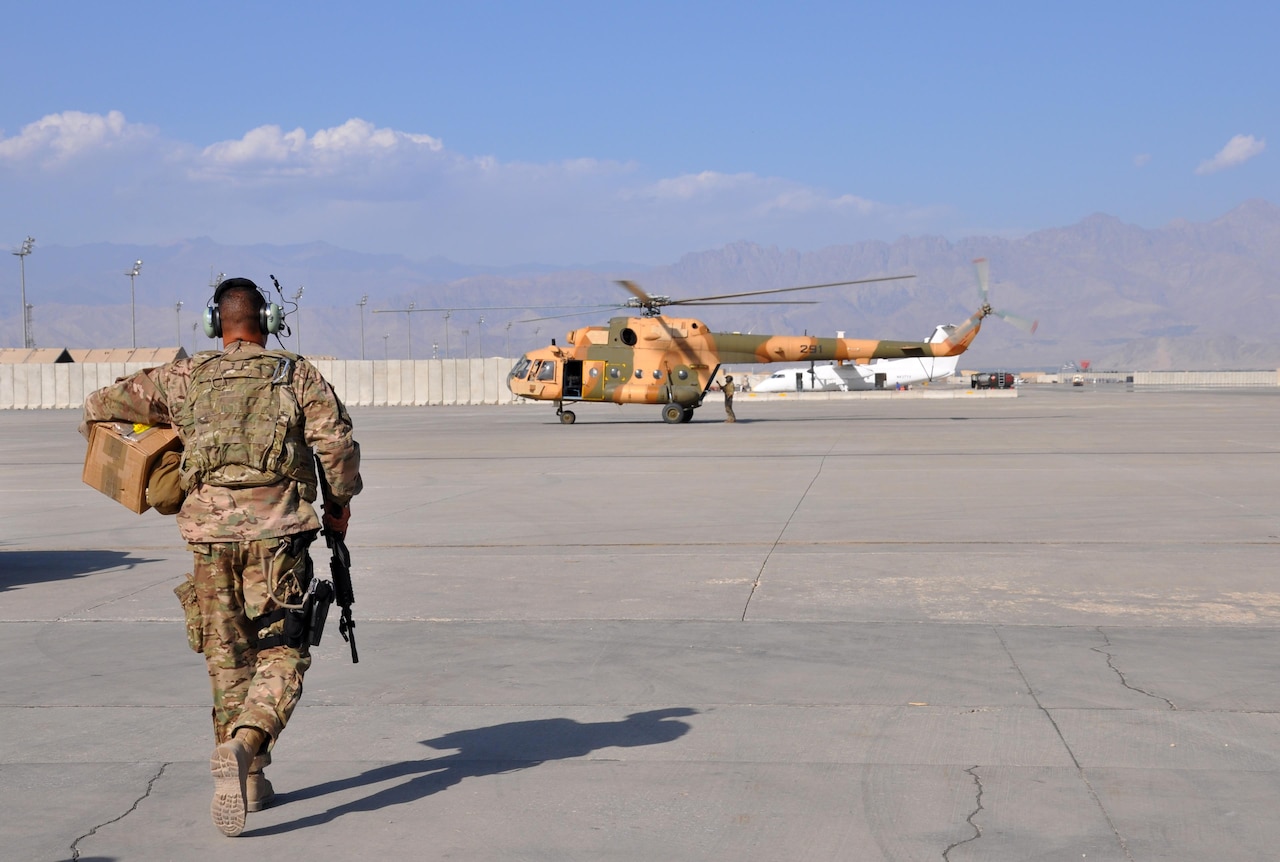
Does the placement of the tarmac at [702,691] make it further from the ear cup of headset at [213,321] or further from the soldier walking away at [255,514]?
the ear cup of headset at [213,321]

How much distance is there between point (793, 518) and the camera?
14.4 meters

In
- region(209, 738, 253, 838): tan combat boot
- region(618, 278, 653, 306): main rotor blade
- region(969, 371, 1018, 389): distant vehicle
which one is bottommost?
region(969, 371, 1018, 389): distant vehicle

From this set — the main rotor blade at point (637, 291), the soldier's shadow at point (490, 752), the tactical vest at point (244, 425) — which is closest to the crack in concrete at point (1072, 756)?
the soldier's shadow at point (490, 752)

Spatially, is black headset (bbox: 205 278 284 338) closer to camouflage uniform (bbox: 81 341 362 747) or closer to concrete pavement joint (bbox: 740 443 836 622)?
camouflage uniform (bbox: 81 341 362 747)

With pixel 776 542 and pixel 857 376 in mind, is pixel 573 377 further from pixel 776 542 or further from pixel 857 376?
pixel 857 376

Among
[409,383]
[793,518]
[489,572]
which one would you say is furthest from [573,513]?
[409,383]

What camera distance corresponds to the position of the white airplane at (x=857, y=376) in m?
88.6

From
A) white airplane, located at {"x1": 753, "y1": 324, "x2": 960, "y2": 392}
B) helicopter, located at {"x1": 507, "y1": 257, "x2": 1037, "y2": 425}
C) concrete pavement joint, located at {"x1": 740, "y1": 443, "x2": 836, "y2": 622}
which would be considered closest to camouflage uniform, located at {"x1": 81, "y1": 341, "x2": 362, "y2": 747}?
concrete pavement joint, located at {"x1": 740, "y1": 443, "x2": 836, "y2": 622}

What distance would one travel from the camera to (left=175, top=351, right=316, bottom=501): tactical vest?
517cm

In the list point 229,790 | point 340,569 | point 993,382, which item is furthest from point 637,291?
point 993,382

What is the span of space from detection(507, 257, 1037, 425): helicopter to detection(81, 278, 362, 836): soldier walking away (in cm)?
3268

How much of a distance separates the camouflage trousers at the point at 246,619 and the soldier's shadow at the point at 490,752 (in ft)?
1.40

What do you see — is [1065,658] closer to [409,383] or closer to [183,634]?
[183,634]

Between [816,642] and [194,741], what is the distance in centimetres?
356
